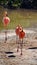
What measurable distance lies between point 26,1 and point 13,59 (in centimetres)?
2433

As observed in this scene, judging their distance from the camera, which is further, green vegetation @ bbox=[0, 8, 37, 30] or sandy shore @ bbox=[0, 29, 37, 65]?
green vegetation @ bbox=[0, 8, 37, 30]

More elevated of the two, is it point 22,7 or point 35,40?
point 35,40

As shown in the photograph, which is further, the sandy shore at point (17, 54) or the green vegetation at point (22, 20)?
the green vegetation at point (22, 20)

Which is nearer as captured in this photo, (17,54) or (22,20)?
(17,54)

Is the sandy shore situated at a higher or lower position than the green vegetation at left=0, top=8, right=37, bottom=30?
higher

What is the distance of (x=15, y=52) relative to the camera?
8.03 metres

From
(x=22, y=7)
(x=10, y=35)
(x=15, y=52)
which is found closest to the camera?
(x=15, y=52)

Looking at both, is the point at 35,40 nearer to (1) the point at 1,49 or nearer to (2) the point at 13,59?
(1) the point at 1,49

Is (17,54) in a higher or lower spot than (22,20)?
higher

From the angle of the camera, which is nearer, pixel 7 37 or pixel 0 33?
pixel 7 37

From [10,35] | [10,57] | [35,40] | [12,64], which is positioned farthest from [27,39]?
[12,64]

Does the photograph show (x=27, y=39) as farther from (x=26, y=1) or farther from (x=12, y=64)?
(x=26, y=1)

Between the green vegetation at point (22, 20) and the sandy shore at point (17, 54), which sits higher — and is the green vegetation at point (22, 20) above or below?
below

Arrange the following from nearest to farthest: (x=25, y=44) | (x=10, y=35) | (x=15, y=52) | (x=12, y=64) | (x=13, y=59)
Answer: (x=12, y=64) → (x=13, y=59) → (x=15, y=52) → (x=25, y=44) → (x=10, y=35)
